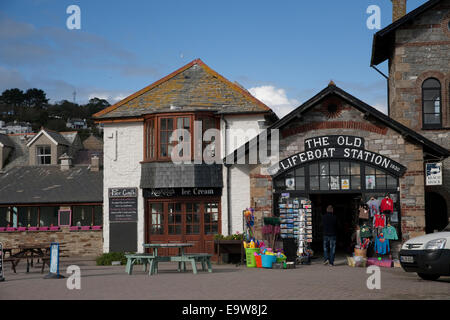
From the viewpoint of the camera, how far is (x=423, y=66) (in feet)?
69.9

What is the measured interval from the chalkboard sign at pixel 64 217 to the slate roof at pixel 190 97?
23.5 ft

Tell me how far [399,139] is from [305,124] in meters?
2.97

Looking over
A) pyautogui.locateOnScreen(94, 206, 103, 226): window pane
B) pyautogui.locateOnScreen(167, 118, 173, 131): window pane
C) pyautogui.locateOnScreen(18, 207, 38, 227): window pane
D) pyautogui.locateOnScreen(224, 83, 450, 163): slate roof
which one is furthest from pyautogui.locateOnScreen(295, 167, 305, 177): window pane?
pyautogui.locateOnScreen(18, 207, 38, 227): window pane

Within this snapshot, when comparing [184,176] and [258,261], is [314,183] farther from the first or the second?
[184,176]

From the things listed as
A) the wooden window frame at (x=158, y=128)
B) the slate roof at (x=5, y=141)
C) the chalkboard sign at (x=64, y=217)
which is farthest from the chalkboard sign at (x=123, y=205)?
the slate roof at (x=5, y=141)

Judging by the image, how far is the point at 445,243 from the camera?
1234cm

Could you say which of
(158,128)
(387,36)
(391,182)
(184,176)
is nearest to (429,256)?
(391,182)

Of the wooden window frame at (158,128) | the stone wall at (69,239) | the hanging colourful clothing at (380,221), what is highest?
the wooden window frame at (158,128)

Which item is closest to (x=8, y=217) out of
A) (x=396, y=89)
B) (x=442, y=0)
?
(x=396, y=89)

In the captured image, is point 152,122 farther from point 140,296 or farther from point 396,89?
point 140,296

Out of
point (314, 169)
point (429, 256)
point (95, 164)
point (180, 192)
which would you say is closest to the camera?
point (429, 256)

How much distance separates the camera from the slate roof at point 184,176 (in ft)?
67.6

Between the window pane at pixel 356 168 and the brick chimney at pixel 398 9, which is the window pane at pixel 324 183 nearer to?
the window pane at pixel 356 168

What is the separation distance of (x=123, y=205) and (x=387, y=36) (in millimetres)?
11858
